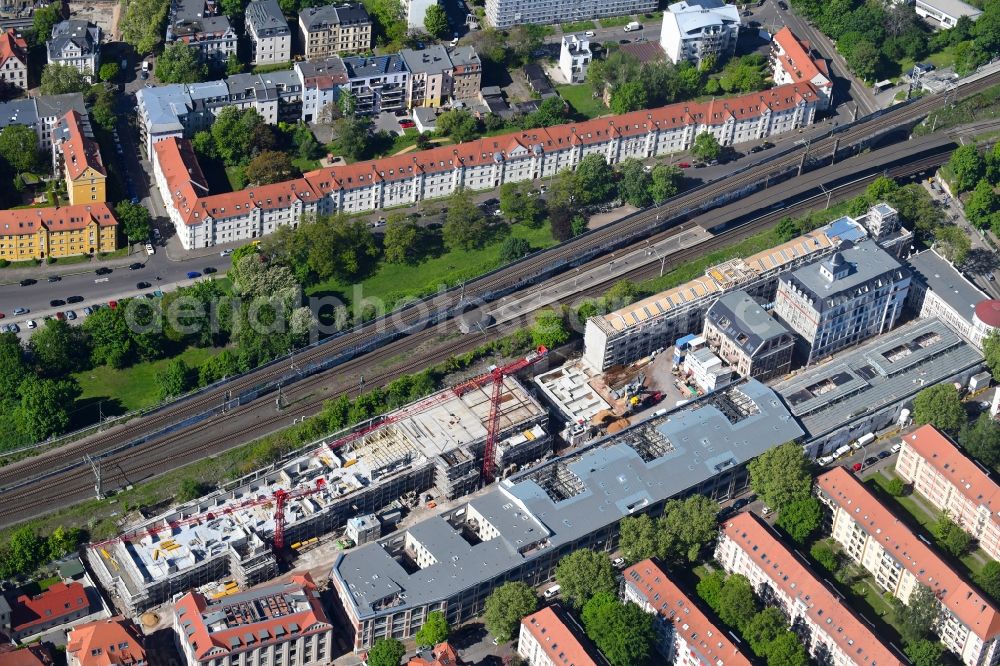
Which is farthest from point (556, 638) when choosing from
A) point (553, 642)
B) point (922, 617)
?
point (922, 617)

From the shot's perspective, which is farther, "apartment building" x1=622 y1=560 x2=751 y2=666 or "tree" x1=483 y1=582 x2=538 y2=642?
"tree" x1=483 y1=582 x2=538 y2=642

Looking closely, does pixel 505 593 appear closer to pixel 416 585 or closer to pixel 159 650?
pixel 416 585

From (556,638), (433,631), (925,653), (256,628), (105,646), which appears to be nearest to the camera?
(105,646)

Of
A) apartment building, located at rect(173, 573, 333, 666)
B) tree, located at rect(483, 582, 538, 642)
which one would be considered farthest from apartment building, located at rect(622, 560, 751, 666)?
apartment building, located at rect(173, 573, 333, 666)

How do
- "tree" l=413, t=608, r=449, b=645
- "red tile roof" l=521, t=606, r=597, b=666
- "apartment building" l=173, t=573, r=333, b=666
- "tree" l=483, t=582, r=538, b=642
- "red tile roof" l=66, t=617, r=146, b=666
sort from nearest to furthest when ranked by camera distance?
"red tile roof" l=66, t=617, r=146, b=666 → "apartment building" l=173, t=573, r=333, b=666 → "red tile roof" l=521, t=606, r=597, b=666 → "tree" l=413, t=608, r=449, b=645 → "tree" l=483, t=582, r=538, b=642

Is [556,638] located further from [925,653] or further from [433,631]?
[925,653]

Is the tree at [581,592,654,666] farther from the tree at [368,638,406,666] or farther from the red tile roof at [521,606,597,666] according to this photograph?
the tree at [368,638,406,666]

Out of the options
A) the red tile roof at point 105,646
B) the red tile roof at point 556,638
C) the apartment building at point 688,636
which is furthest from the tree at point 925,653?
the red tile roof at point 105,646
